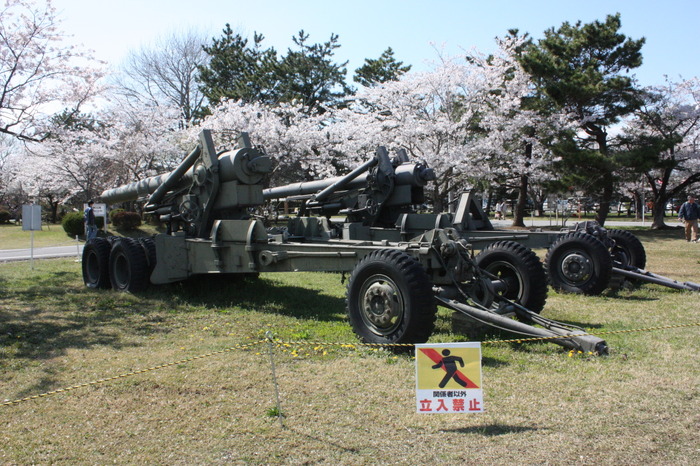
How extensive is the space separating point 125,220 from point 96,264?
1714 cm

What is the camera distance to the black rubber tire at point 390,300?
5.90m

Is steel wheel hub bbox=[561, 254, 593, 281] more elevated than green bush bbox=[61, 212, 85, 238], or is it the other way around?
green bush bbox=[61, 212, 85, 238]

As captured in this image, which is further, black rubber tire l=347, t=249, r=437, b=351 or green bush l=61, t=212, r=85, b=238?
green bush l=61, t=212, r=85, b=238

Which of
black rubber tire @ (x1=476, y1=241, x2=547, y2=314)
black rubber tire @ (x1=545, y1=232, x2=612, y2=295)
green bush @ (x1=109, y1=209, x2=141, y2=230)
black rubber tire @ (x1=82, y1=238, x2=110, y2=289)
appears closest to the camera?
black rubber tire @ (x1=476, y1=241, x2=547, y2=314)

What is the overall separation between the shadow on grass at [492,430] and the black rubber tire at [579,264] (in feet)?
19.9

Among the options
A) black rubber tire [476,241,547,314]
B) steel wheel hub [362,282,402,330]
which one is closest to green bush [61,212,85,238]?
black rubber tire [476,241,547,314]

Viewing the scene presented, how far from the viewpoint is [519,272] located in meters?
7.51

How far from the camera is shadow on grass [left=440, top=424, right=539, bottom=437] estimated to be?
4.21m

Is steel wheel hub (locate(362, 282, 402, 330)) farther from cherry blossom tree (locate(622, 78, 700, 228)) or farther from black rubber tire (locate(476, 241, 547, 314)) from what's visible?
cherry blossom tree (locate(622, 78, 700, 228))

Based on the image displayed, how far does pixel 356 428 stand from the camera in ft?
14.2

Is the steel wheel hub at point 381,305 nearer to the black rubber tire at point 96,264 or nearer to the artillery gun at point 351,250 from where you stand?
the artillery gun at point 351,250

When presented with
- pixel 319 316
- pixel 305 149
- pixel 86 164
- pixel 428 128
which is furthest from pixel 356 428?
pixel 86 164

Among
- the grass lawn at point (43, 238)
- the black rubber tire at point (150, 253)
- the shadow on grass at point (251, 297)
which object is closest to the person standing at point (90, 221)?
the grass lawn at point (43, 238)

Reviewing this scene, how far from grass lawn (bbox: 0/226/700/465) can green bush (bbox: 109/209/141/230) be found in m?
19.6
